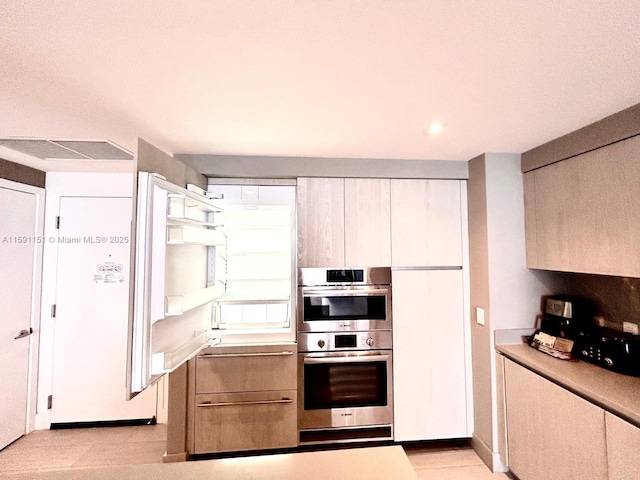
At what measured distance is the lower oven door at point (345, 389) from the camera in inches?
94.5

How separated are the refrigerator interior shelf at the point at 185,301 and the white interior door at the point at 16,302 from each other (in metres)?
1.95

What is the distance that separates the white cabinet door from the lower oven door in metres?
0.11

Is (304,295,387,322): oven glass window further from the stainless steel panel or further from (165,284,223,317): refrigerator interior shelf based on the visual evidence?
(165,284,223,317): refrigerator interior shelf

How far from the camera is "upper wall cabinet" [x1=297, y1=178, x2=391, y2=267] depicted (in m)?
2.48

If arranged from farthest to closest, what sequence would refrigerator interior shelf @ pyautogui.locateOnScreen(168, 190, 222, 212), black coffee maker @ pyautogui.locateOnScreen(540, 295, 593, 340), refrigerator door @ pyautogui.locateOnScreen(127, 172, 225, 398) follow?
black coffee maker @ pyautogui.locateOnScreen(540, 295, 593, 340) < refrigerator interior shelf @ pyautogui.locateOnScreen(168, 190, 222, 212) < refrigerator door @ pyautogui.locateOnScreen(127, 172, 225, 398)

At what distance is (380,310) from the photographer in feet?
8.22

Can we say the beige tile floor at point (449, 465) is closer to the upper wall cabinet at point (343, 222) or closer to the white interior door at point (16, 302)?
the upper wall cabinet at point (343, 222)

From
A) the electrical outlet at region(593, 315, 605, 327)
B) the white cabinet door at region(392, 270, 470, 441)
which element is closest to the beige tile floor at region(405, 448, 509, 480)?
the white cabinet door at region(392, 270, 470, 441)

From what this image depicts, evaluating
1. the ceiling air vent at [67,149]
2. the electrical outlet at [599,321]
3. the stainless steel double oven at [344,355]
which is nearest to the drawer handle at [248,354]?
the stainless steel double oven at [344,355]

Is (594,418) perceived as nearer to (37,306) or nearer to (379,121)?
(379,121)

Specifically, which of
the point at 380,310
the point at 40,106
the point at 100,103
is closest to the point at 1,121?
the point at 40,106

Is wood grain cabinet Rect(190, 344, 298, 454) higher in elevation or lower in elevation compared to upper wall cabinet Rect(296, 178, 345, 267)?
lower

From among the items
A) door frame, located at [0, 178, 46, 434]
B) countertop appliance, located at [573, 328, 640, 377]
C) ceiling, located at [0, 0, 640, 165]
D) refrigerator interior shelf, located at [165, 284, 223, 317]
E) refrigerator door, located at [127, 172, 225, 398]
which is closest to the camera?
ceiling, located at [0, 0, 640, 165]

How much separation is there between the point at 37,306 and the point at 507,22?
12.6ft
